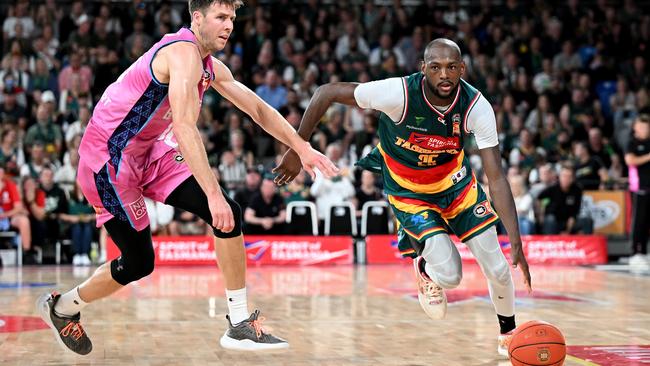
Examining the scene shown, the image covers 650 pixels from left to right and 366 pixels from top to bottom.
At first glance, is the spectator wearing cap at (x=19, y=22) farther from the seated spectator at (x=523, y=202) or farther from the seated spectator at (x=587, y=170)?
the seated spectator at (x=587, y=170)

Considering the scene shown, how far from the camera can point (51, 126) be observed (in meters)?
15.7

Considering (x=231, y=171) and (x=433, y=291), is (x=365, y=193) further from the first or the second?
(x=433, y=291)

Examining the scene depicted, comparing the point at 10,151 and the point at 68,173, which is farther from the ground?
the point at 10,151

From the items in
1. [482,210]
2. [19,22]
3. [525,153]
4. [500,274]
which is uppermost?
[19,22]

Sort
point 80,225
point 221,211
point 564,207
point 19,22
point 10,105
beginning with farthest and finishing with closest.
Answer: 1. point 19,22
2. point 10,105
3. point 564,207
4. point 80,225
5. point 221,211

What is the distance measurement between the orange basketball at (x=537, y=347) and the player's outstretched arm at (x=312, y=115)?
168 centimetres

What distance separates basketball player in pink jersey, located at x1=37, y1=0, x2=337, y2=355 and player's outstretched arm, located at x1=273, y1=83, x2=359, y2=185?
17cm

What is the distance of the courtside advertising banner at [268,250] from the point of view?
14.5 meters

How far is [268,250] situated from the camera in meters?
14.9

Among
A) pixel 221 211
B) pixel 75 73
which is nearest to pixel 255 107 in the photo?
pixel 221 211

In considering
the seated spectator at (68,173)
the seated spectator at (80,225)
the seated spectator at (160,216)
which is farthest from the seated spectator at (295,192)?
the seated spectator at (68,173)

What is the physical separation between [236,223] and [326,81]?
42.2 ft

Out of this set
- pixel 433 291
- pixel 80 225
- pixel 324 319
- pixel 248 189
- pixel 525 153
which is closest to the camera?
pixel 433 291

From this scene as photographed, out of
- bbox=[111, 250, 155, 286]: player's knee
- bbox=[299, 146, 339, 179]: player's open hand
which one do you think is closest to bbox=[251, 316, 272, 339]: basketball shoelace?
bbox=[111, 250, 155, 286]: player's knee
